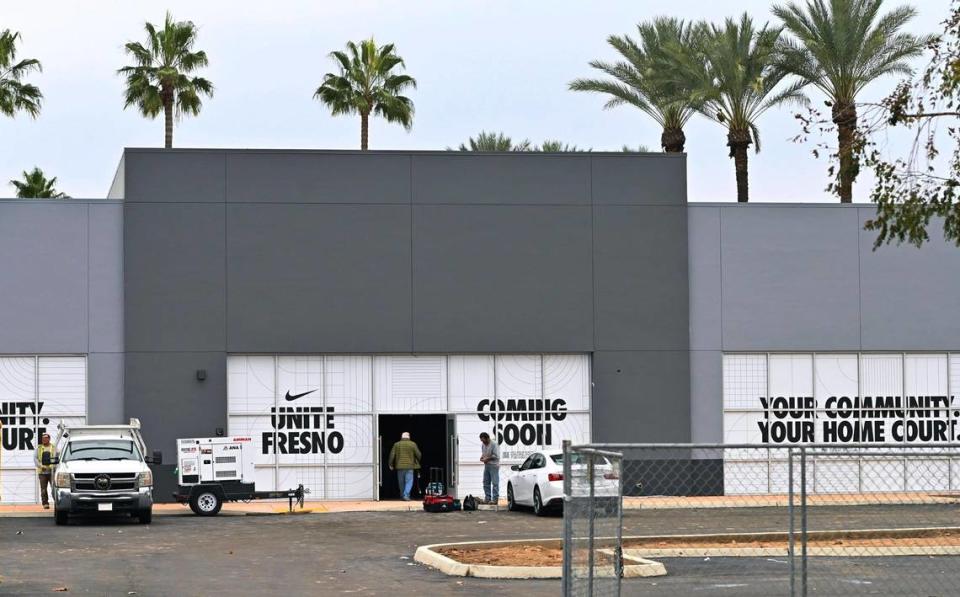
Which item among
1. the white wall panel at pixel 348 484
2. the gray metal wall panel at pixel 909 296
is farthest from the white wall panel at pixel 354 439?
the gray metal wall panel at pixel 909 296

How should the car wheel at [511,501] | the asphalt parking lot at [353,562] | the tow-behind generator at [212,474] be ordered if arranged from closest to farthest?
1. the asphalt parking lot at [353,562]
2. the tow-behind generator at [212,474]
3. the car wheel at [511,501]

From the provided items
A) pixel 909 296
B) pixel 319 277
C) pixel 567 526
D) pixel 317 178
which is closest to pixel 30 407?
pixel 319 277

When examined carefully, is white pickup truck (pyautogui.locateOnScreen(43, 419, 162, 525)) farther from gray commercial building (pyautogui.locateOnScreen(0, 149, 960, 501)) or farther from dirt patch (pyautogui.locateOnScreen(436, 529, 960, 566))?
dirt patch (pyautogui.locateOnScreen(436, 529, 960, 566))

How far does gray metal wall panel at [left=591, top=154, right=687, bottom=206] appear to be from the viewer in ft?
125

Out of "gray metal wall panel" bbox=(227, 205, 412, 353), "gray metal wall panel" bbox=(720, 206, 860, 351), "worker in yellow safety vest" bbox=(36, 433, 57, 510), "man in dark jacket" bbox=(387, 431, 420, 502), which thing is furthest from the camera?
"gray metal wall panel" bbox=(720, 206, 860, 351)

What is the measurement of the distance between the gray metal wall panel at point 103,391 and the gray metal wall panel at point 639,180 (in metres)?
12.9

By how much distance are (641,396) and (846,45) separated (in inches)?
572

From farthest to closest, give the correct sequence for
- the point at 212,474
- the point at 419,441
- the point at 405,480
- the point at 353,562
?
the point at 419,441
the point at 405,480
the point at 212,474
the point at 353,562

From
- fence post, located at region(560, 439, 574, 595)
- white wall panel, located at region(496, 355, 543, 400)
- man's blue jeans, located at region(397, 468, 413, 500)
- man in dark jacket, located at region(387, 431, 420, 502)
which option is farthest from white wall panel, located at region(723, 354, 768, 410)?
fence post, located at region(560, 439, 574, 595)

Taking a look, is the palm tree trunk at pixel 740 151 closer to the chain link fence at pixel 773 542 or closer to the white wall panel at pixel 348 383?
the white wall panel at pixel 348 383

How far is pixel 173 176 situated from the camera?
1443 inches

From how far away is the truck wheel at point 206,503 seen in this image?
31.6 m

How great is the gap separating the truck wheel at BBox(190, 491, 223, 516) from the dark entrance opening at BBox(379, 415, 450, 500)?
672 centimetres

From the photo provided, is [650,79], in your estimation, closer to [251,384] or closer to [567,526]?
[251,384]
